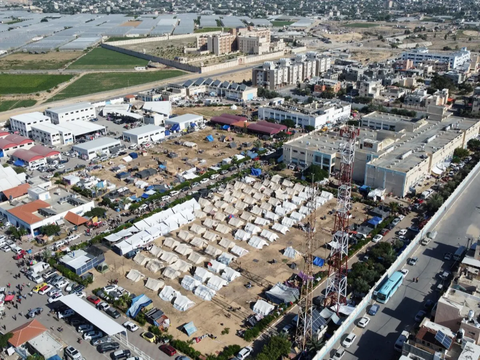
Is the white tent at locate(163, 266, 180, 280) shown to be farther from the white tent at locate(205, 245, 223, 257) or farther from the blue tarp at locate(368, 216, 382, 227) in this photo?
the blue tarp at locate(368, 216, 382, 227)

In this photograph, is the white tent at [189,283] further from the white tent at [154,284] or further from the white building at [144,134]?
the white building at [144,134]

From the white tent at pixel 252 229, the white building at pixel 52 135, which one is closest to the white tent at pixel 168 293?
the white tent at pixel 252 229

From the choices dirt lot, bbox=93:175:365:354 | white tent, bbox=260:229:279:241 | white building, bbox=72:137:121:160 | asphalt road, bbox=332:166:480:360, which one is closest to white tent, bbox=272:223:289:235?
dirt lot, bbox=93:175:365:354

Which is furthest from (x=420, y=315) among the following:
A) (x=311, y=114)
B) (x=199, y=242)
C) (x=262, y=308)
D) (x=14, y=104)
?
(x=14, y=104)

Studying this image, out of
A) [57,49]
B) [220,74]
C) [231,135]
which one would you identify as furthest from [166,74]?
[57,49]

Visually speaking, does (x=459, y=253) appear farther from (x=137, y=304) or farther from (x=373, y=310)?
(x=137, y=304)

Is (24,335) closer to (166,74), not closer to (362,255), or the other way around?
(362,255)
